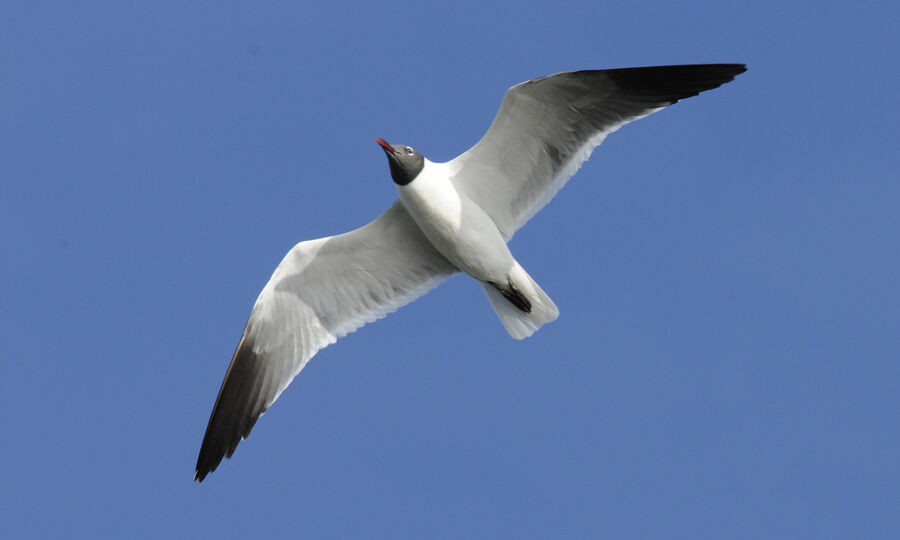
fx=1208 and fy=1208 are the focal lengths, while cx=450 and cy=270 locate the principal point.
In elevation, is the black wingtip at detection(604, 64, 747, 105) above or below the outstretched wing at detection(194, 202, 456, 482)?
above

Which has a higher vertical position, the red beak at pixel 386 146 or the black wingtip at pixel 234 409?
the red beak at pixel 386 146

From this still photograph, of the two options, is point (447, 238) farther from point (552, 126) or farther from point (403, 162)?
point (552, 126)

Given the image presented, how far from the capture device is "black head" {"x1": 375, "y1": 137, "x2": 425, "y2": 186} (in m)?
9.81

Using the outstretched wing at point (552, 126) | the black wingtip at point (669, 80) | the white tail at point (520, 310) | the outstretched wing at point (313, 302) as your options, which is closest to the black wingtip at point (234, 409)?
the outstretched wing at point (313, 302)

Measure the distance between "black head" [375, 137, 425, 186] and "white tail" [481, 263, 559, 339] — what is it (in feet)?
3.95

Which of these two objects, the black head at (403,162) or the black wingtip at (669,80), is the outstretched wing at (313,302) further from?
the black wingtip at (669,80)

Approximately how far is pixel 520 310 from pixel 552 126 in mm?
1609

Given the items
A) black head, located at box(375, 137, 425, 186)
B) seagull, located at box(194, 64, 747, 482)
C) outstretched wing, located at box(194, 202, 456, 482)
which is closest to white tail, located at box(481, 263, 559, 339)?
seagull, located at box(194, 64, 747, 482)

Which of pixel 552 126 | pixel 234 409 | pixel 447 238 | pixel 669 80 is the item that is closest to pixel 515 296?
pixel 447 238

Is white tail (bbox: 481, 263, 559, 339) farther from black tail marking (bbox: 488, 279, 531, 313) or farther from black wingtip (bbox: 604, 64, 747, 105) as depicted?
black wingtip (bbox: 604, 64, 747, 105)

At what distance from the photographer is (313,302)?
1074 centimetres

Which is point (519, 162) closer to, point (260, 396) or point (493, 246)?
point (493, 246)

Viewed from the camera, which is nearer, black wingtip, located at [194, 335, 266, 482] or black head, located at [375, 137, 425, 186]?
black head, located at [375, 137, 425, 186]

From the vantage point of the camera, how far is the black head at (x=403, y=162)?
386 inches
